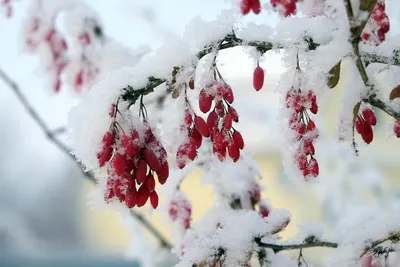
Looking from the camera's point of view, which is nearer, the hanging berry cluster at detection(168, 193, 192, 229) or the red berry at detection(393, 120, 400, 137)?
the red berry at detection(393, 120, 400, 137)

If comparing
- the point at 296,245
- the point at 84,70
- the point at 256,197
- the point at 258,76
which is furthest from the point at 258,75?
the point at 84,70

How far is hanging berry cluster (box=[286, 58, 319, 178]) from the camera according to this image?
3.56ft

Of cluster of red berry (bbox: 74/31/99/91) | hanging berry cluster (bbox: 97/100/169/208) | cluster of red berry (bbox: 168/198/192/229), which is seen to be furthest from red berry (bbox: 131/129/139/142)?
cluster of red berry (bbox: 74/31/99/91)

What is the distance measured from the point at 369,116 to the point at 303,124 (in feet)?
0.44

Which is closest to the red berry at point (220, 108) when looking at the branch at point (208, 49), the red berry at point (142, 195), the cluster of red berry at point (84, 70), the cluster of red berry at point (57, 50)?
the branch at point (208, 49)

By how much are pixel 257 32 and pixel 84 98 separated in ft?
1.30

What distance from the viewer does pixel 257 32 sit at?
109 cm

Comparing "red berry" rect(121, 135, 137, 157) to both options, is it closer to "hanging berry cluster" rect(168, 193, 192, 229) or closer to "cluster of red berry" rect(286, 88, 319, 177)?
"cluster of red berry" rect(286, 88, 319, 177)

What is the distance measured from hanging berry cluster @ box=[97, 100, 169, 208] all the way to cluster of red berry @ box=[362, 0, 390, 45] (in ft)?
1.54

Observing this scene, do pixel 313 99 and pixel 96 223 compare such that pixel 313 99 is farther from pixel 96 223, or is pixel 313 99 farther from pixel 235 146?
pixel 96 223

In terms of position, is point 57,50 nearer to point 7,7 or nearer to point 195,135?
point 7,7

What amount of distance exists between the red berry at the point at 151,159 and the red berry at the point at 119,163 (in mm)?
47

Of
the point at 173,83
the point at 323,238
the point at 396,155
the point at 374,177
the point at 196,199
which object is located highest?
the point at 196,199

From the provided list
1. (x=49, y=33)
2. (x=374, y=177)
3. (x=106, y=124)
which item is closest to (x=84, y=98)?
(x=106, y=124)
